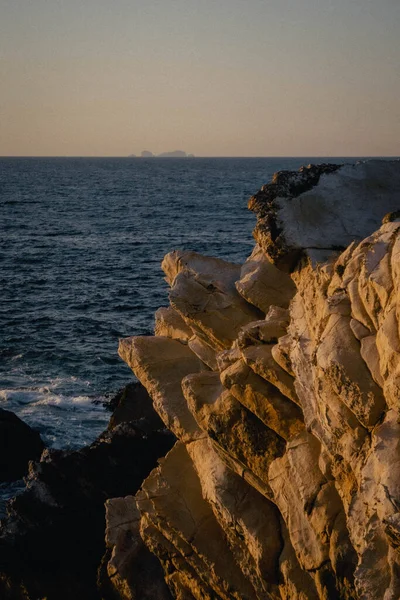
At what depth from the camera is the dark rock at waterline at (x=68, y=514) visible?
63.2ft

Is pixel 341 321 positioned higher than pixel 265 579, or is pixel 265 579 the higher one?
pixel 341 321

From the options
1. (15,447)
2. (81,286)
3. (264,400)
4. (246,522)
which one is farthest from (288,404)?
(81,286)

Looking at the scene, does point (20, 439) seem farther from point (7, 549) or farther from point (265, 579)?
point (265, 579)

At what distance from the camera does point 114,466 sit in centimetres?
2222

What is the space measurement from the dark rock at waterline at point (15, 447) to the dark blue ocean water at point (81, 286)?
1730mm

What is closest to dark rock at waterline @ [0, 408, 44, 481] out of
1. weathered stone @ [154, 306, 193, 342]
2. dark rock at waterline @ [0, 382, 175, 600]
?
dark rock at waterline @ [0, 382, 175, 600]

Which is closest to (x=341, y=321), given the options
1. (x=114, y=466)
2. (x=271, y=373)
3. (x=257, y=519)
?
(x=271, y=373)

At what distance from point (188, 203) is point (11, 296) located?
70.3 meters

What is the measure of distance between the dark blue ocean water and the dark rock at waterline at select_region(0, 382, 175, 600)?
8.26 metres

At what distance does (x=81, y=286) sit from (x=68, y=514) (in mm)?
38219

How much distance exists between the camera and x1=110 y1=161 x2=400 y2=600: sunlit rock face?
421 inches

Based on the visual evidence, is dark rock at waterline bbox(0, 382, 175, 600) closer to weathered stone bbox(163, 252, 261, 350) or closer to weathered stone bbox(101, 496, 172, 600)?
weathered stone bbox(101, 496, 172, 600)

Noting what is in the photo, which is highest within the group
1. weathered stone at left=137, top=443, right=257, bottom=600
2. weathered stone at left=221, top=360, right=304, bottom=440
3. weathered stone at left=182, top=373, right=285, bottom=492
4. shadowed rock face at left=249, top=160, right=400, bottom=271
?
shadowed rock face at left=249, top=160, right=400, bottom=271

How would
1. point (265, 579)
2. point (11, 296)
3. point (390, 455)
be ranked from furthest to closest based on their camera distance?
1. point (11, 296)
2. point (265, 579)
3. point (390, 455)
